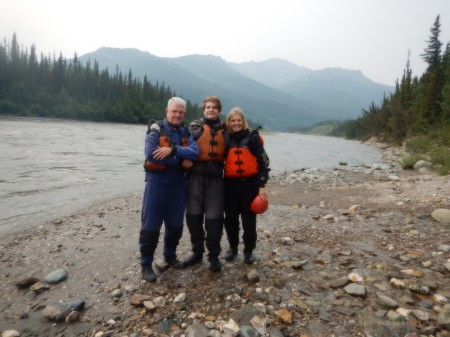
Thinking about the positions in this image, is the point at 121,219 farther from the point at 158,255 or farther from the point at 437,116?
the point at 437,116

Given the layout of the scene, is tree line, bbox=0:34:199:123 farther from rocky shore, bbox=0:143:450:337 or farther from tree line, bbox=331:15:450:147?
rocky shore, bbox=0:143:450:337

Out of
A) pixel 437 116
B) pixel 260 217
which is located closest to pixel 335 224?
pixel 260 217

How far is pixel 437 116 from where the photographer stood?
1516 inches

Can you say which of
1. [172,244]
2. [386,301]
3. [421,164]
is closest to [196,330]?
[172,244]

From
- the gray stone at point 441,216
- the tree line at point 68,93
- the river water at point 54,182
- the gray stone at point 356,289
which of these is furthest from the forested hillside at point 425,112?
the tree line at point 68,93

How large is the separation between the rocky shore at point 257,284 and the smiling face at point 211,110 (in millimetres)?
2682

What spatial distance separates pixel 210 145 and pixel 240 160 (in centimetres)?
56

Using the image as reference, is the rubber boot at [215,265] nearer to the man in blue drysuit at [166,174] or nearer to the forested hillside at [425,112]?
the man in blue drysuit at [166,174]

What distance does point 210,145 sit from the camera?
208 inches

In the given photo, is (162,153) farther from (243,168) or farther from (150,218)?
(243,168)

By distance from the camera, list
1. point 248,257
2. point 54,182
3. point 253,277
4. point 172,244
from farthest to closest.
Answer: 1. point 54,182
2. point 248,257
3. point 172,244
4. point 253,277

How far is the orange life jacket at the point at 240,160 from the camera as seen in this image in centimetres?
537

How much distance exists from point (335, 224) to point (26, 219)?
30.4 ft

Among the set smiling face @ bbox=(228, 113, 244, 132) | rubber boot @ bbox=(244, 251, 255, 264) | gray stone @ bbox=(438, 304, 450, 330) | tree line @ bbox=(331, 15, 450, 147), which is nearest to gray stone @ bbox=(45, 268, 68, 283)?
rubber boot @ bbox=(244, 251, 255, 264)
